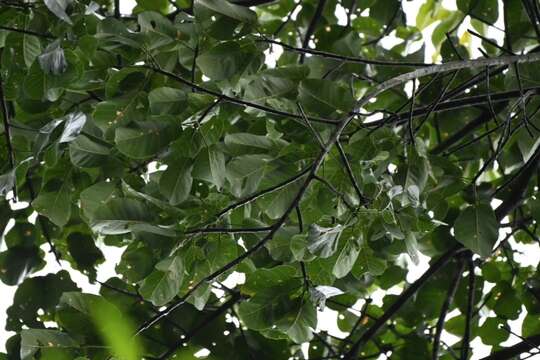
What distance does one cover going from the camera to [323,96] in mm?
1034

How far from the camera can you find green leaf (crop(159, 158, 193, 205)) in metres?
1.07

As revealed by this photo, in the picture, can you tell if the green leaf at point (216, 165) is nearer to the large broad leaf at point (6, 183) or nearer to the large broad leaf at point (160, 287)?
the large broad leaf at point (160, 287)

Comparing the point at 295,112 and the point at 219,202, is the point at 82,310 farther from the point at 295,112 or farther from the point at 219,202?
the point at 295,112

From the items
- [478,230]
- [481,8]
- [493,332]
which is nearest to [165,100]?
[478,230]

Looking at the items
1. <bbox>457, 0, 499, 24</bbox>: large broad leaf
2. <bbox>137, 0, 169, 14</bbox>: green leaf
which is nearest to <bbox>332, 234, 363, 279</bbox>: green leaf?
<bbox>457, 0, 499, 24</bbox>: large broad leaf

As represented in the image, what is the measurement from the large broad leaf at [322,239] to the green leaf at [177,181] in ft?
0.80

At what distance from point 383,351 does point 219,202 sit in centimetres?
70

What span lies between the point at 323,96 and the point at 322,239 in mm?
226

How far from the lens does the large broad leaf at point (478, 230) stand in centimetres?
116

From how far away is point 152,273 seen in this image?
1073mm

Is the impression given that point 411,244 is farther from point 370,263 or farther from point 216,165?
point 216,165

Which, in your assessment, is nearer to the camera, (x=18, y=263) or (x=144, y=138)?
(x=144, y=138)

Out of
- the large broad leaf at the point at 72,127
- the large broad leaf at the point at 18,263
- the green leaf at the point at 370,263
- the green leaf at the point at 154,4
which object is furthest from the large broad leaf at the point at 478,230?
the large broad leaf at the point at 18,263

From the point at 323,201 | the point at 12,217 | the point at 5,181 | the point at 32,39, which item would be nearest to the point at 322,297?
the point at 323,201
